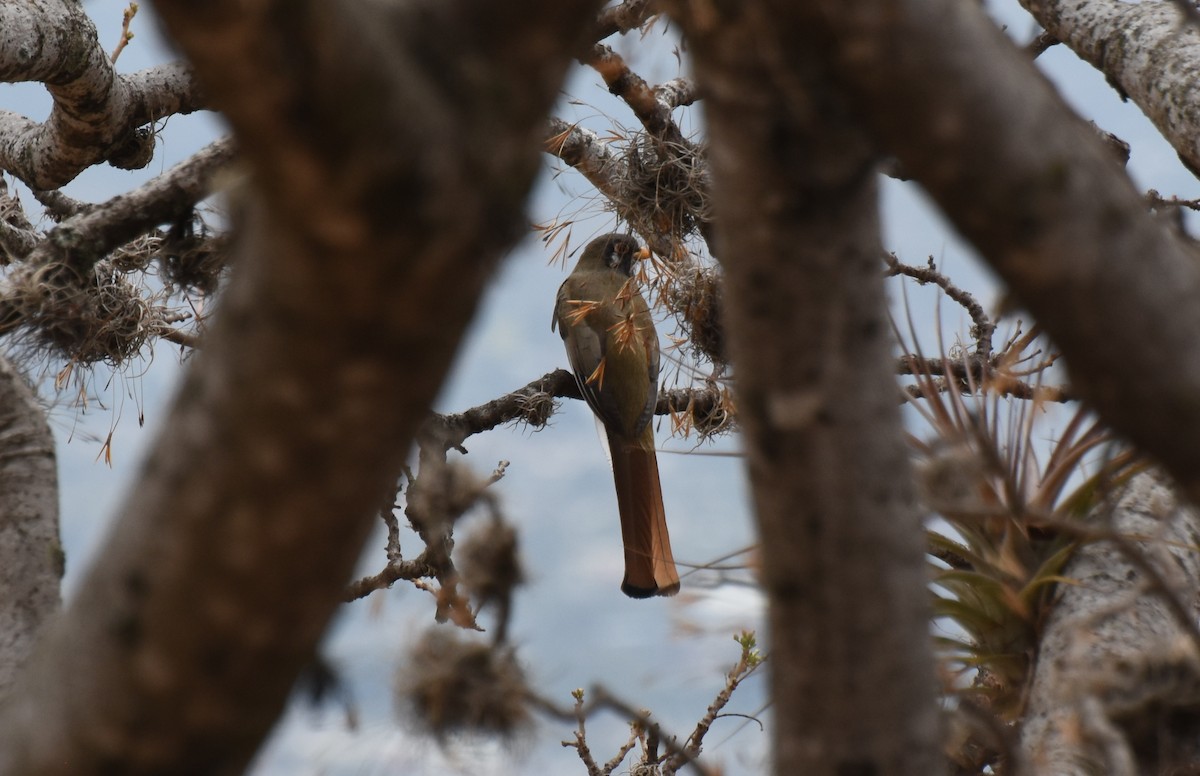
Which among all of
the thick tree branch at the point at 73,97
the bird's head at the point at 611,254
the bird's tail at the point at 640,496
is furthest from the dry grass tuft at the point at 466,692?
the bird's head at the point at 611,254

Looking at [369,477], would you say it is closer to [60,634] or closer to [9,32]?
[60,634]

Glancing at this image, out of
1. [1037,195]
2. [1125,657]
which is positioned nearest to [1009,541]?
[1125,657]

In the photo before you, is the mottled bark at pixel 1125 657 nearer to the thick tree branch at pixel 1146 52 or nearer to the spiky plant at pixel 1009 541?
the spiky plant at pixel 1009 541

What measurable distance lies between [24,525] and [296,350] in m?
1.12

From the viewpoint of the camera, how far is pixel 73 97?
3.36 m

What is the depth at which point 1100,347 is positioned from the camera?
98 cm

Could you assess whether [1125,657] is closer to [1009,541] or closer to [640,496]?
[1009,541]

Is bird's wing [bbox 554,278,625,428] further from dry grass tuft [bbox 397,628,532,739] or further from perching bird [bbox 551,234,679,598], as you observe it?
dry grass tuft [bbox 397,628,532,739]

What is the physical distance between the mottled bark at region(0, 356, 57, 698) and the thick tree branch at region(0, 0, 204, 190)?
6.02 ft

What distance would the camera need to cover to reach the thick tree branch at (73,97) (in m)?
3.21

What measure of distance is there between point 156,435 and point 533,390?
9.91 ft

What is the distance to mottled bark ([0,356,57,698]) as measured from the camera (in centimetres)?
156

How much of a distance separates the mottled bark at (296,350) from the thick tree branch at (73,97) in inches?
111

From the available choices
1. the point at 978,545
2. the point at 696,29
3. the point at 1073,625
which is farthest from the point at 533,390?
the point at 696,29
